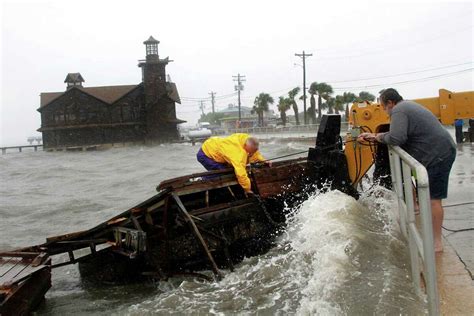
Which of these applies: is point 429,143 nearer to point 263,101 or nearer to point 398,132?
point 398,132

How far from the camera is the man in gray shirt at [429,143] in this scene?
15.9ft

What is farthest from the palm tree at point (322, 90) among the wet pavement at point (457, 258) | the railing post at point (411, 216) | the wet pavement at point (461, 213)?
the railing post at point (411, 216)

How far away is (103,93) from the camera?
65438 millimetres

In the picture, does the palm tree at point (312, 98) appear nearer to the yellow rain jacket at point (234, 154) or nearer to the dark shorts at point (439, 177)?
the yellow rain jacket at point (234, 154)

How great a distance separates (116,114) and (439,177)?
61991mm

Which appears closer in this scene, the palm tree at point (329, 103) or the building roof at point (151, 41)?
the building roof at point (151, 41)

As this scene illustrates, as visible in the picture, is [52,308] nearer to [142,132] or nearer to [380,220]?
[380,220]

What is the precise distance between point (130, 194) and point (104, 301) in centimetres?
1186

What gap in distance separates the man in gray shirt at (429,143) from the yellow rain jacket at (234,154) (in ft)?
8.22

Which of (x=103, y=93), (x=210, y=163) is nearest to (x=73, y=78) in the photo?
(x=103, y=93)

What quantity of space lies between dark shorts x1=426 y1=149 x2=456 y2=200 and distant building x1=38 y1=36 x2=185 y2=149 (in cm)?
5926

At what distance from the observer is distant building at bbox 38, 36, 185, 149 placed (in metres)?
62.1

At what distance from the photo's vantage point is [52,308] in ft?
20.7

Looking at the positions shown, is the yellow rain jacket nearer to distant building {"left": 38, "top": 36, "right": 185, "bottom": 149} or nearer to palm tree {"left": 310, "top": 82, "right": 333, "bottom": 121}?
distant building {"left": 38, "top": 36, "right": 185, "bottom": 149}
